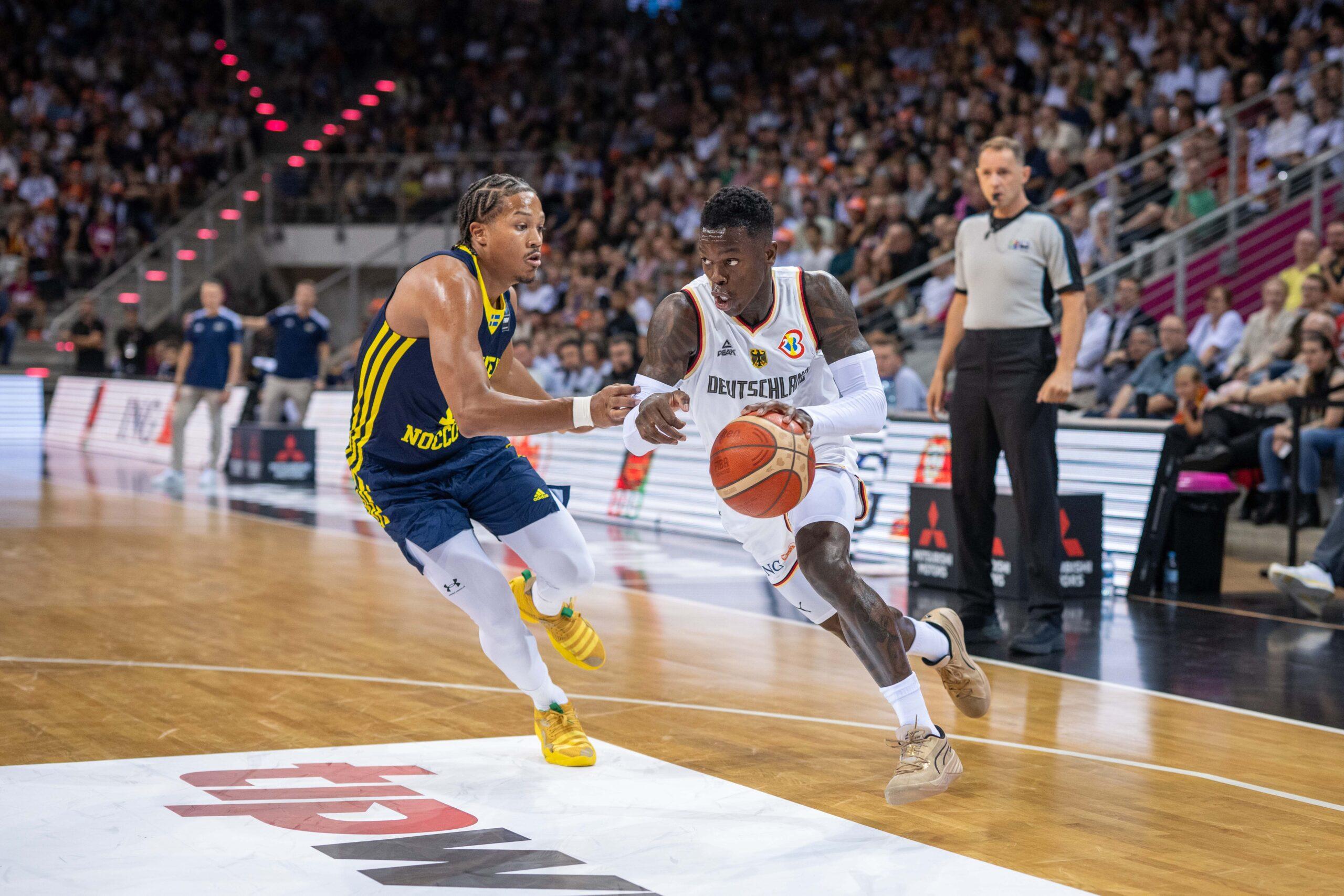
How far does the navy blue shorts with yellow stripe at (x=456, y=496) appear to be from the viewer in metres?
4.49

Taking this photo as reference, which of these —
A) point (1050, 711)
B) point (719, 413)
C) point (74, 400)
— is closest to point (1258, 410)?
point (1050, 711)

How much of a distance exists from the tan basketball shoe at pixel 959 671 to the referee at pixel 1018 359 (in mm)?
1866

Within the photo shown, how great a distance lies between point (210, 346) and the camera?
13852 mm

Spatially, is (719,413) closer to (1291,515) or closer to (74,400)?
(1291,515)

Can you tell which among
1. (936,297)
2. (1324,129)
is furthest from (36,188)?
(1324,129)

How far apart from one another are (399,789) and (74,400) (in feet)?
62.4

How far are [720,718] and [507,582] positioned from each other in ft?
3.41

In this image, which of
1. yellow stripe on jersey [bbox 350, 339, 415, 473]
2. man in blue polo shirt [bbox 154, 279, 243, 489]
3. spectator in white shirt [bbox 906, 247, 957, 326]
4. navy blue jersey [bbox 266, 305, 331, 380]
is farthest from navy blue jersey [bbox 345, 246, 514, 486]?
navy blue jersey [bbox 266, 305, 331, 380]

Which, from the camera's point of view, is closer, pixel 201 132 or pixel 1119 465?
pixel 1119 465

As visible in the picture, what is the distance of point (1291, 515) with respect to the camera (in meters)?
8.42

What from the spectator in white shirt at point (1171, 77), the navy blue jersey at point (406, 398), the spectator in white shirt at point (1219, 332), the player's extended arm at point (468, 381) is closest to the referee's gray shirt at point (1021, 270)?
the navy blue jersey at point (406, 398)

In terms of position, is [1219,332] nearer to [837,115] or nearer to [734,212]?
[837,115]

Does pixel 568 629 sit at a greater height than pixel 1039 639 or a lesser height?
greater

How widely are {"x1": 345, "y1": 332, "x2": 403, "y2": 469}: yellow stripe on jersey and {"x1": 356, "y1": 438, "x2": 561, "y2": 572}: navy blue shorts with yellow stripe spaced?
88mm
